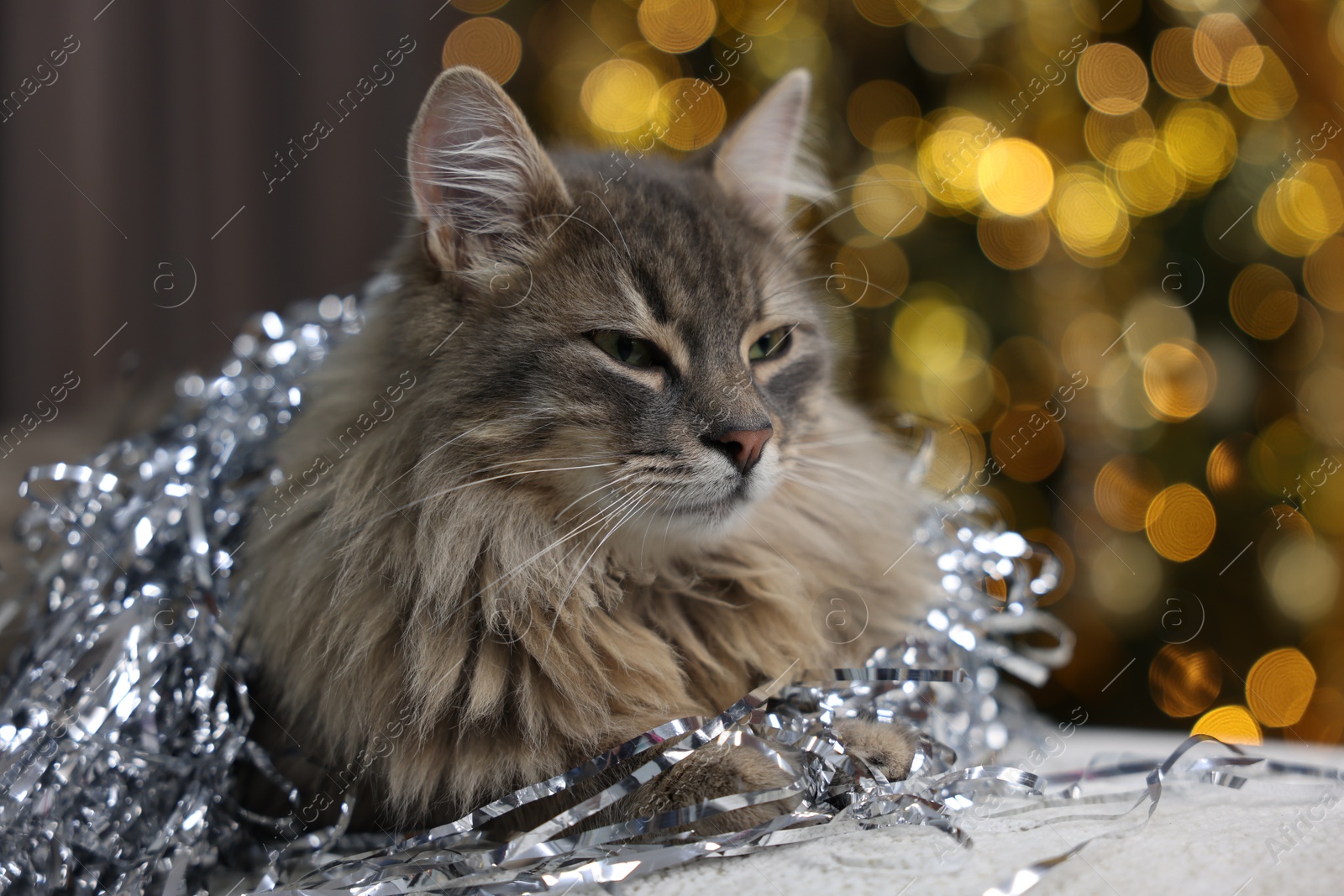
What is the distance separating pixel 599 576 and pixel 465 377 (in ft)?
0.90

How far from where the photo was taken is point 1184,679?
1989 mm

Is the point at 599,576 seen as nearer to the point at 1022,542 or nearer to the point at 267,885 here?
the point at 267,885

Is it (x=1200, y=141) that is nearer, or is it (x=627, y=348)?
(x=627, y=348)

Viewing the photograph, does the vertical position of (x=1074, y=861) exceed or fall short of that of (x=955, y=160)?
it falls short

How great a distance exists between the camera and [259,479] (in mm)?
1234

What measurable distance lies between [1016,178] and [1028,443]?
1.96ft

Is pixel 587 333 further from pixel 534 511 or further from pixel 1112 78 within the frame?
pixel 1112 78

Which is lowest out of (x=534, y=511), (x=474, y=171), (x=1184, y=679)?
(x=1184, y=679)

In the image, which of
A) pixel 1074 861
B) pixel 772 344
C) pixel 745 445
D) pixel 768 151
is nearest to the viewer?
pixel 1074 861

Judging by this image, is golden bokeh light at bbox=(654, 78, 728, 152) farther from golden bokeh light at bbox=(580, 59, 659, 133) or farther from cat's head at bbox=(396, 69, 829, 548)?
cat's head at bbox=(396, 69, 829, 548)

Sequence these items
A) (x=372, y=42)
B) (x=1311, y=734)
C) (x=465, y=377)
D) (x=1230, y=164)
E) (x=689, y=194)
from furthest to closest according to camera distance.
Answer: (x=372, y=42)
(x=1311, y=734)
(x=1230, y=164)
(x=689, y=194)
(x=465, y=377)

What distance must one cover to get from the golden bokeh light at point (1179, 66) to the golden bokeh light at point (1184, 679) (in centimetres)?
122

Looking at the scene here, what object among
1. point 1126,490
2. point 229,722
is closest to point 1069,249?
point 1126,490

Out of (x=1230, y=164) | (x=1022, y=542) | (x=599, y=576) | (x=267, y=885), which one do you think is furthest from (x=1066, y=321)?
(x=267, y=885)
